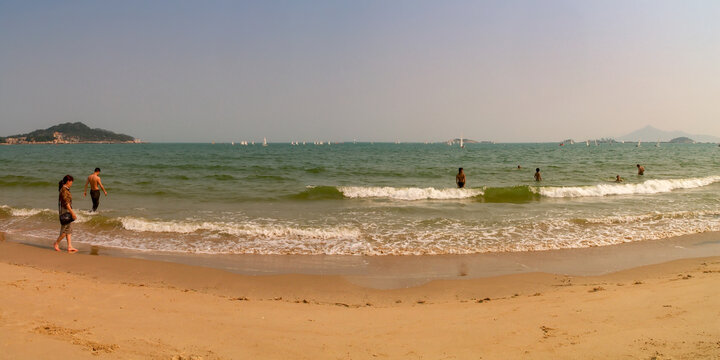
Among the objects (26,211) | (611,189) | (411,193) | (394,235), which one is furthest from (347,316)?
(611,189)

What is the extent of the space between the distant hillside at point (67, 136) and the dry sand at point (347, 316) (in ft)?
613

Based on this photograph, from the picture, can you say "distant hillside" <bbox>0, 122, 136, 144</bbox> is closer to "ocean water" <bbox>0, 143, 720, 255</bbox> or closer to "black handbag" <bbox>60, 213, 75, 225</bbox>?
"ocean water" <bbox>0, 143, 720, 255</bbox>

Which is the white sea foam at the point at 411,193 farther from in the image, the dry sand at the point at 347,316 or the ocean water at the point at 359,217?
the dry sand at the point at 347,316

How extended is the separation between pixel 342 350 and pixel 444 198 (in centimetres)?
1633

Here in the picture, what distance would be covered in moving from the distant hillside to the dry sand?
187 metres

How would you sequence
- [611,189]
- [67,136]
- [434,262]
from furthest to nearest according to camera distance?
[67,136] → [611,189] → [434,262]

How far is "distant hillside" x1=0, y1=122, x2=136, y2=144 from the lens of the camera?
504 feet

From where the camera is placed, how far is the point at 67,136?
164 metres

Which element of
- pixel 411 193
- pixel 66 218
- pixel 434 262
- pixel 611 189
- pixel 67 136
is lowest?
pixel 434 262

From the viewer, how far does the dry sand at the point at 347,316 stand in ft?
13.5

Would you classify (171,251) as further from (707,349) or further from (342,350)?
(707,349)

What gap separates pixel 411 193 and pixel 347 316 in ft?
51.2

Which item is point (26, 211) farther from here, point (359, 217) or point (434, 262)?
point (434, 262)

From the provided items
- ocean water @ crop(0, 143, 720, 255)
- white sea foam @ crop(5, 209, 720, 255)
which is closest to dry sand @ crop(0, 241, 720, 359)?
white sea foam @ crop(5, 209, 720, 255)
